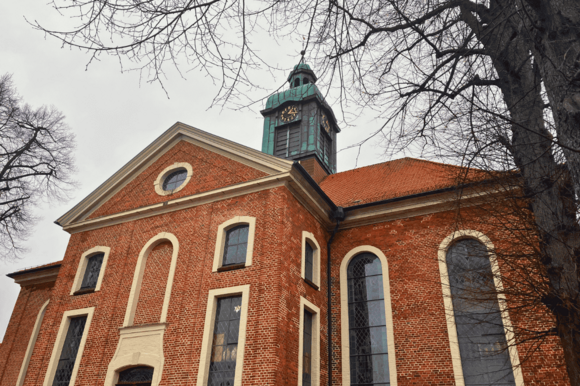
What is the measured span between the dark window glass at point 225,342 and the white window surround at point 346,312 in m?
3.19

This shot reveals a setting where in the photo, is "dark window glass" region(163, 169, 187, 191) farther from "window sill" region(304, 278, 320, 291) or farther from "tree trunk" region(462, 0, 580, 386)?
"tree trunk" region(462, 0, 580, 386)

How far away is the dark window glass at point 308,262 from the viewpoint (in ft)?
39.3

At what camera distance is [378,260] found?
493 inches

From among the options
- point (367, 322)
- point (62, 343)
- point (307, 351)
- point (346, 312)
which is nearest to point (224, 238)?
point (307, 351)

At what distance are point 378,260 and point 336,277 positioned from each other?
1381mm

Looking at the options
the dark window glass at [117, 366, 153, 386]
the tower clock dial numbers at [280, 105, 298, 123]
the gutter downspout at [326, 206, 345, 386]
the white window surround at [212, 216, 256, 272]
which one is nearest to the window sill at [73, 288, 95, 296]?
the dark window glass at [117, 366, 153, 386]

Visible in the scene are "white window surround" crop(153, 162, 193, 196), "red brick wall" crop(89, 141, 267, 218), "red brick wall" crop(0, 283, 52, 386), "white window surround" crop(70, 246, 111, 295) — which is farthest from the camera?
"red brick wall" crop(0, 283, 52, 386)

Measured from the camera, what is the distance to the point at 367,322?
11.8 m

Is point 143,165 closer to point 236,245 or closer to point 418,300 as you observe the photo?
point 236,245

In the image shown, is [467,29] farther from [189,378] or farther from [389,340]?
[189,378]

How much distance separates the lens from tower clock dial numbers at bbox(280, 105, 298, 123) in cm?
2064

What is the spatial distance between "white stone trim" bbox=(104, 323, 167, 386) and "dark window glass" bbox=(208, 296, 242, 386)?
146 cm

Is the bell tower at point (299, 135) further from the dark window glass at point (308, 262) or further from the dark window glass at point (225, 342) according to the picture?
the dark window glass at point (225, 342)

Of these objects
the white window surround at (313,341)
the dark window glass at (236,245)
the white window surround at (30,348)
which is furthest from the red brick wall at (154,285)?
the white window surround at (30,348)
